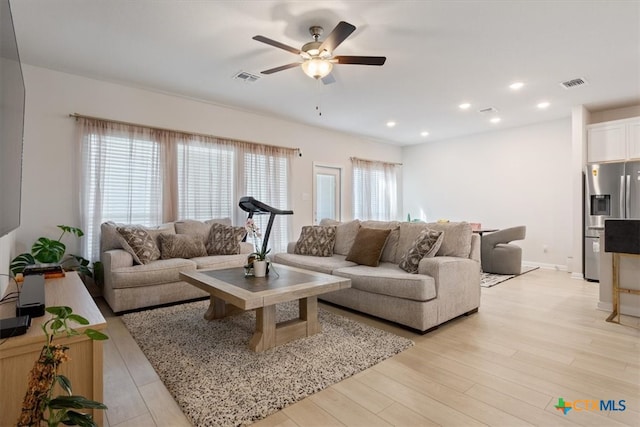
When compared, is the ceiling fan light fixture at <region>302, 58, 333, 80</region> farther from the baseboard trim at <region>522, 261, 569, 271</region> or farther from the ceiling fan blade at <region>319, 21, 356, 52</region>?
the baseboard trim at <region>522, 261, 569, 271</region>

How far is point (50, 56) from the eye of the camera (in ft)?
11.1

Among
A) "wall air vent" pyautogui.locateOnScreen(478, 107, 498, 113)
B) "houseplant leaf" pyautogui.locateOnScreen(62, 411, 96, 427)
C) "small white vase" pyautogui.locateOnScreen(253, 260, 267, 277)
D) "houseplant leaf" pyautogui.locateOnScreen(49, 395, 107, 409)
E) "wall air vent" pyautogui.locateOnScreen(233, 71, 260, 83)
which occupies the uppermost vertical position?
"wall air vent" pyautogui.locateOnScreen(478, 107, 498, 113)

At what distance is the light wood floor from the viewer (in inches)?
64.4

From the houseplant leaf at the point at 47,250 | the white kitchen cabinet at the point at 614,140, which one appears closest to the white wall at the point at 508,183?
the white kitchen cabinet at the point at 614,140

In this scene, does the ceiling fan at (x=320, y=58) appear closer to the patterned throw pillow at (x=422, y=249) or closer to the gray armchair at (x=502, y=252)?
the patterned throw pillow at (x=422, y=249)

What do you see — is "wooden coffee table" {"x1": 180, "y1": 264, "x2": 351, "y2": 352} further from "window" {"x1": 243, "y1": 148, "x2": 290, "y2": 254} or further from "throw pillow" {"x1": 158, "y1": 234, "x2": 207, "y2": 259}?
"window" {"x1": 243, "y1": 148, "x2": 290, "y2": 254}

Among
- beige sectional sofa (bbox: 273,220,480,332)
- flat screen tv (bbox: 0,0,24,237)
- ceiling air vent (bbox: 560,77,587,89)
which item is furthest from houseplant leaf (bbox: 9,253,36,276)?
ceiling air vent (bbox: 560,77,587,89)

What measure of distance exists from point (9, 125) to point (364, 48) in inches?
111

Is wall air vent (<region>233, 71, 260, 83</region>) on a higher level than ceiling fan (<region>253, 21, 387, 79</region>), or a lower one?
higher

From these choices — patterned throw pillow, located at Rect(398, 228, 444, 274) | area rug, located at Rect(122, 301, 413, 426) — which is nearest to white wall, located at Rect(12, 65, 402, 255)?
area rug, located at Rect(122, 301, 413, 426)

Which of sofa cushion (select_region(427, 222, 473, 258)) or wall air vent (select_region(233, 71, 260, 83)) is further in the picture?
wall air vent (select_region(233, 71, 260, 83))

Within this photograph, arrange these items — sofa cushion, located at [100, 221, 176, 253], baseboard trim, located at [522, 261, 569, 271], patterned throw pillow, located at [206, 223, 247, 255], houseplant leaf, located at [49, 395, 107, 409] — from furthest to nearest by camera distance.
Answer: baseboard trim, located at [522, 261, 569, 271]
patterned throw pillow, located at [206, 223, 247, 255]
sofa cushion, located at [100, 221, 176, 253]
houseplant leaf, located at [49, 395, 107, 409]

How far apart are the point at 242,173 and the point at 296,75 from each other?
6.34 feet

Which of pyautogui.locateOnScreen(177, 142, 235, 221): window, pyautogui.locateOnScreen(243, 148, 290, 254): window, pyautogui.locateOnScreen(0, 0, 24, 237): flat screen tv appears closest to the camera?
pyautogui.locateOnScreen(0, 0, 24, 237): flat screen tv
